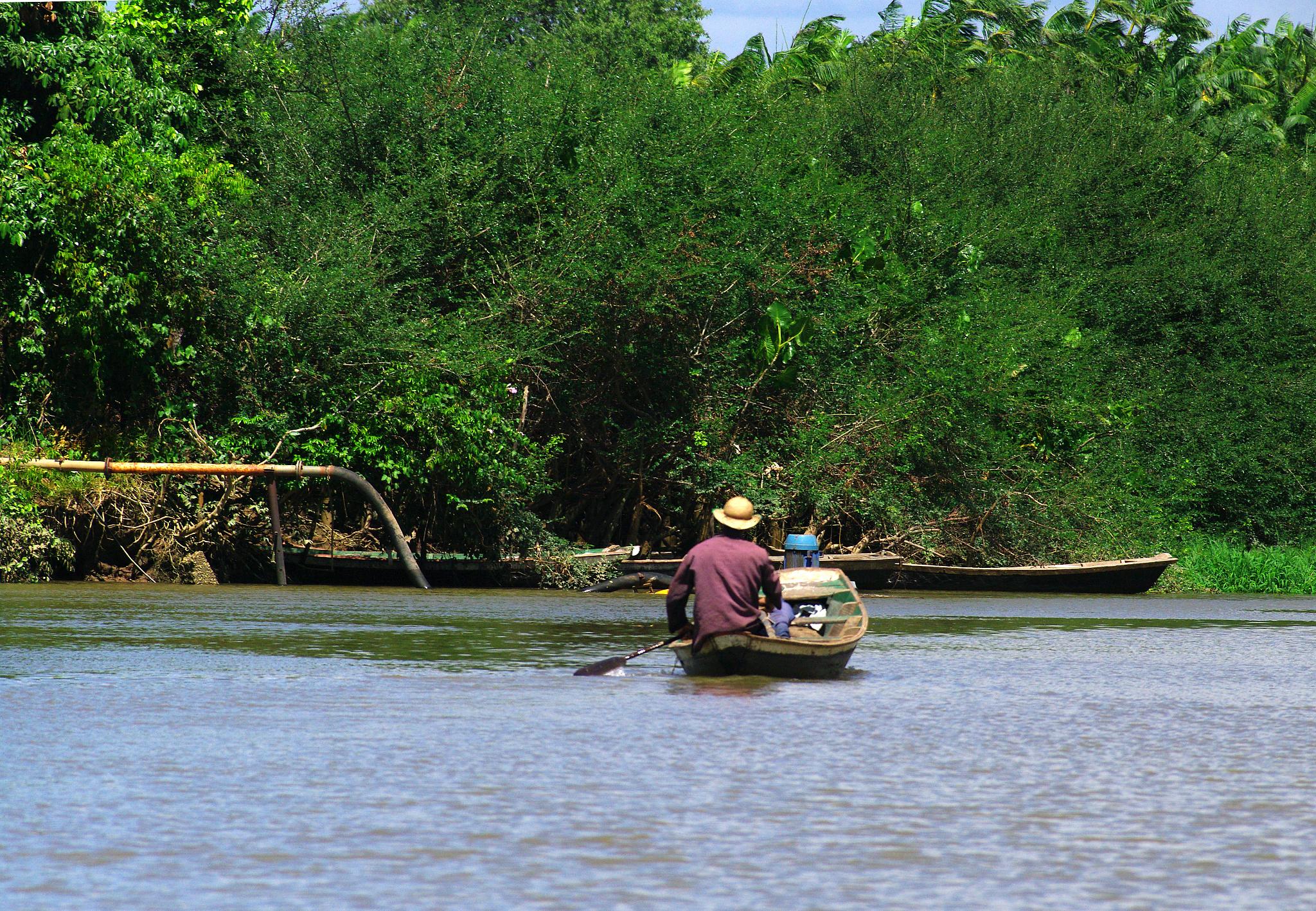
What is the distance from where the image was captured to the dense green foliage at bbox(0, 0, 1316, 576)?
82.5 ft

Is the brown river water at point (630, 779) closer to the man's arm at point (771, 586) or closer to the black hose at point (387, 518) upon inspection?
the man's arm at point (771, 586)

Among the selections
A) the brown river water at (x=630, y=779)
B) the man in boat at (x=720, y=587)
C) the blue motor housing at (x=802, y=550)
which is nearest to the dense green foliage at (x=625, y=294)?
the blue motor housing at (x=802, y=550)

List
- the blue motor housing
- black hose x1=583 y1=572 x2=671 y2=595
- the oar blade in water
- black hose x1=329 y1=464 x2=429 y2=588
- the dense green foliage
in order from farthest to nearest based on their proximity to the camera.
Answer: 1. the dense green foliage
2. black hose x1=329 y1=464 x2=429 y2=588
3. black hose x1=583 y1=572 x2=671 y2=595
4. the blue motor housing
5. the oar blade in water

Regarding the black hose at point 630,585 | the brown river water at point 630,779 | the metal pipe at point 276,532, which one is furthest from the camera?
the metal pipe at point 276,532

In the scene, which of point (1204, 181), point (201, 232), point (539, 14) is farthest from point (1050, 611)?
point (539, 14)

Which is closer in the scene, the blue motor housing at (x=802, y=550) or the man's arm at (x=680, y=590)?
the man's arm at (x=680, y=590)

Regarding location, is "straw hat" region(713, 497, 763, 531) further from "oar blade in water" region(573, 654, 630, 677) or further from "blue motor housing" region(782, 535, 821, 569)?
"blue motor housing" region(782, 535, 821, 569)

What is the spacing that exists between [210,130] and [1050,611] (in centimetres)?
1743

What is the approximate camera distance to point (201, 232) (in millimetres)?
25828

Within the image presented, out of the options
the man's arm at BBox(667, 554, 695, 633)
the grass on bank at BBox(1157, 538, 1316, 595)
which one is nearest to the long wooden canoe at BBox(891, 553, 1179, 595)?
the grass on bank at BBox(1157, 538, 1316, 595)

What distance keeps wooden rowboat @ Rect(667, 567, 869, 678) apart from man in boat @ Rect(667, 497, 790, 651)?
0.13 m

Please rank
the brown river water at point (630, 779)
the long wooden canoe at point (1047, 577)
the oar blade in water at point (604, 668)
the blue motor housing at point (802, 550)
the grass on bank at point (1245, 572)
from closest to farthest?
the brown river water at point (630, 779)
the oar blade in water at point (604, 668)
the blue motor housing at point (802, 550)
the long wooden canoe at point (1047, 577)
the grass on bank at point (1245, 572)

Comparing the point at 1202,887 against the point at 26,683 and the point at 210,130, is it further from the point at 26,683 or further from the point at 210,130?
the point at 210,130

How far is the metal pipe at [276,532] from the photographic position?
2447cm
